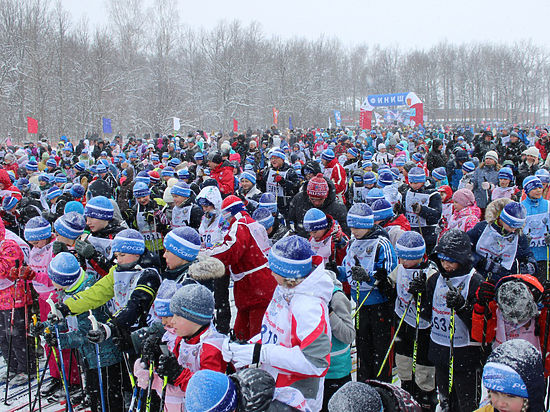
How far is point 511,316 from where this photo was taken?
328 centimetres

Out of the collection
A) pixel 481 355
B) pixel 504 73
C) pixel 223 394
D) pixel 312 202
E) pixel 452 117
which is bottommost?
pixel 481 355

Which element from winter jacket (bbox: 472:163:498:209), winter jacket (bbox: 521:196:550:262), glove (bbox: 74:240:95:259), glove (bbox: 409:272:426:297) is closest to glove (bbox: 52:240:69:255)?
glove (bbox: 74:240:95:259)

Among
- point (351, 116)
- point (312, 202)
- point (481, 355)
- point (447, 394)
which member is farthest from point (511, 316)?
point (351, 116)

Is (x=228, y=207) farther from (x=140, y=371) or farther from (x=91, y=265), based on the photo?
(x=140, y=371)

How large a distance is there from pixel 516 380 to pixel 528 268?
2943 mm

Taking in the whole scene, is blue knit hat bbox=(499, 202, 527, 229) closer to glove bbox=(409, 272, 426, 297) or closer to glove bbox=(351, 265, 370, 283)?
glove bbox=(409, 272, 426, 297)

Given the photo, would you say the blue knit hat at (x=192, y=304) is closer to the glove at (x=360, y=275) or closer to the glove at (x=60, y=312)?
the glove at (x=60, y=312)

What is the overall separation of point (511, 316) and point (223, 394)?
226 cm

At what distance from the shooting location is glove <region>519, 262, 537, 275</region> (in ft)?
15.6

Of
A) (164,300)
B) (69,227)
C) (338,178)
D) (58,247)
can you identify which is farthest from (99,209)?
(338,178)

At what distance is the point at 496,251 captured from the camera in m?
4.95

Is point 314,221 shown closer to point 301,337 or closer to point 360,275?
point 360,275

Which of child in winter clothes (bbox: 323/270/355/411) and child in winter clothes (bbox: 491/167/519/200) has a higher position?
child in winter clothes (bbox: 491/167/519/200)

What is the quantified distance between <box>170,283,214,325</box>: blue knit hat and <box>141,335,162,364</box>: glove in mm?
226
